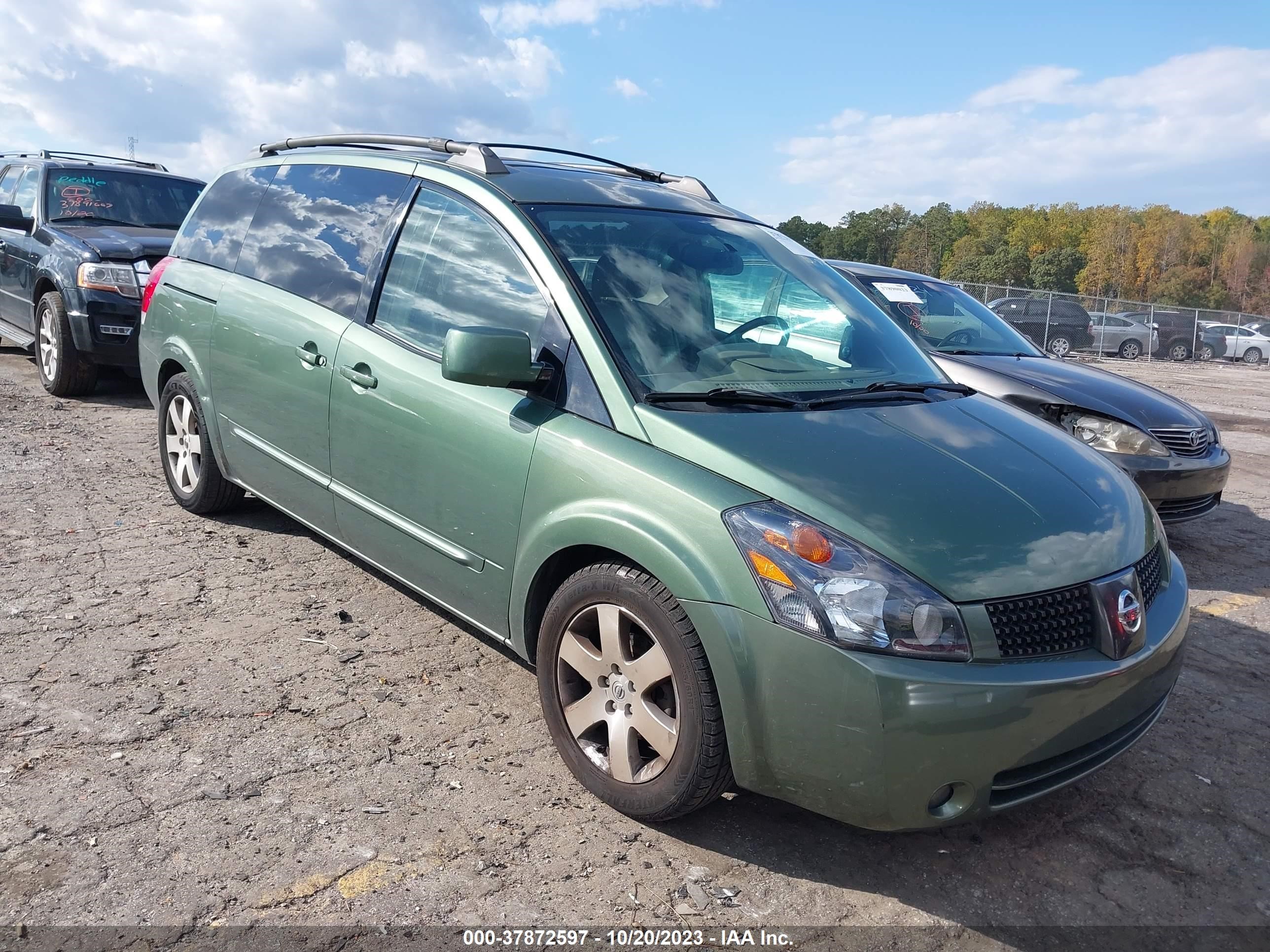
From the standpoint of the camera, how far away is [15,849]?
2635 mm

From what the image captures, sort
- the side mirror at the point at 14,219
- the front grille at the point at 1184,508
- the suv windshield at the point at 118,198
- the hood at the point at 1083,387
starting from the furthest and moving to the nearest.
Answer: the suv windshield at the point at 118,198
the side mirror at the point at 14,219
the hood at the point at 1083,387
the front grille at the point at 1184,508

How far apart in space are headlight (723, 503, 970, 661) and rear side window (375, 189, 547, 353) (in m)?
1.15

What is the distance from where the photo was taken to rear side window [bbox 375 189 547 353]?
11.1 ft

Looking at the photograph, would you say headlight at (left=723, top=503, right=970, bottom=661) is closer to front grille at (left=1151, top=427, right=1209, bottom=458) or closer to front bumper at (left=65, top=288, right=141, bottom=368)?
front grille at (left=1151, top=427, right=1209, bottom=458)

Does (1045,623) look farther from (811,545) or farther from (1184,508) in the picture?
(1184,508)

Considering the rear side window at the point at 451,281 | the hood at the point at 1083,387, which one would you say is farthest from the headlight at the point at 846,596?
the hood at the point at 1083,387

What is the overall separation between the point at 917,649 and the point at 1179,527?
5288 mm

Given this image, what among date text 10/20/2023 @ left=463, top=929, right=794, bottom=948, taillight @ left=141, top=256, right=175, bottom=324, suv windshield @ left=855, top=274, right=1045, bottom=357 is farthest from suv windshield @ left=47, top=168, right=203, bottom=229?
date text 10/20/2023 @ left=463, top=929, right=794, bottom=948

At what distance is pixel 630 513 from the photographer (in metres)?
2.79

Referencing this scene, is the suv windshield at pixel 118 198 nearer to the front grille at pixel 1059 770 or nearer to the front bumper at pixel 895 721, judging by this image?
the front bumper at pixel 895 721

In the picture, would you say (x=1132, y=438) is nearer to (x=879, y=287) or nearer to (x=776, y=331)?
(x=879, y=287)

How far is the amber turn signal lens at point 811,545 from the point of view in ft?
8.36

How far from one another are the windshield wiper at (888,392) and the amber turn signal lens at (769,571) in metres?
0.78

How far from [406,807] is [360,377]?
5.26 feet
